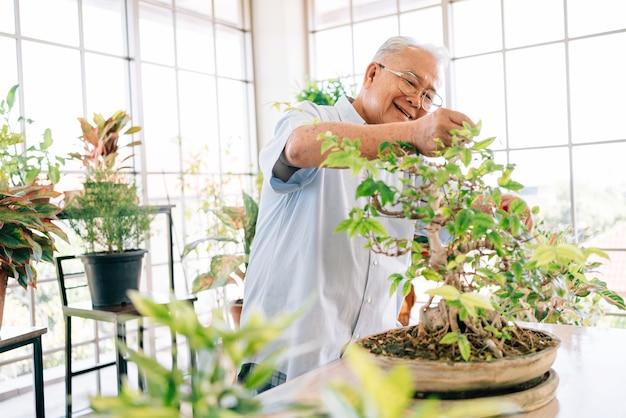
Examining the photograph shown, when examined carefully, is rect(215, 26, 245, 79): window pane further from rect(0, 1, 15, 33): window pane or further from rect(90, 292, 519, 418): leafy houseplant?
rect(90, 292, 519, 418): leafy houseplant

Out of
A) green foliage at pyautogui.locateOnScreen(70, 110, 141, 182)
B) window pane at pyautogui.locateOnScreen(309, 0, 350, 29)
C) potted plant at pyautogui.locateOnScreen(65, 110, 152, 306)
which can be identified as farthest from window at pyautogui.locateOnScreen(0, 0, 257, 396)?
window pane at pyautogui.locateOnScreen(309, 0, 350, 29)

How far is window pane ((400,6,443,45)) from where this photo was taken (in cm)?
464

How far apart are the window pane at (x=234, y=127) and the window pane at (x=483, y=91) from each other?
6.03ft

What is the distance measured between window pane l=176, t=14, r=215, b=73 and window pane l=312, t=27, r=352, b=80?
92cm

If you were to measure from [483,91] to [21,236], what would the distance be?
3.46 metres

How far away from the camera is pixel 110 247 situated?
2.91 metres

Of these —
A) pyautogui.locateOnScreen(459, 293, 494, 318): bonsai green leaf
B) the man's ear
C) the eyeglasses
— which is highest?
the man's ear

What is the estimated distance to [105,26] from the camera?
420 cm

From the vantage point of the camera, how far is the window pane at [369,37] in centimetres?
489

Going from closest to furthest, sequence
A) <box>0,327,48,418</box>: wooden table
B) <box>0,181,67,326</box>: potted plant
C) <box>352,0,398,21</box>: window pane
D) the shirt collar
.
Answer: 1. the shirt collar
2. <box>0,327,48,418</box>: wooden table
3. <box>0,181,67,326</box>: potted plant
4. <box>352,0,398,21</box>: window pane

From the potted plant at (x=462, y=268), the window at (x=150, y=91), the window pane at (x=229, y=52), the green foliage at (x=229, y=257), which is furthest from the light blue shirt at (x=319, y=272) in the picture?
the window pane at (x=229, y=52)

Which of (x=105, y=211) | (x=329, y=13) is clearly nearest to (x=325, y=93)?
(x=329, y=13)

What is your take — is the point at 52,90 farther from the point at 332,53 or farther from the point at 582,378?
the point at 582,378

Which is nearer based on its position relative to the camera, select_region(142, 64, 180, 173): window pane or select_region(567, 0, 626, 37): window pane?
select_region(567, 0, 626, 37): window pane
